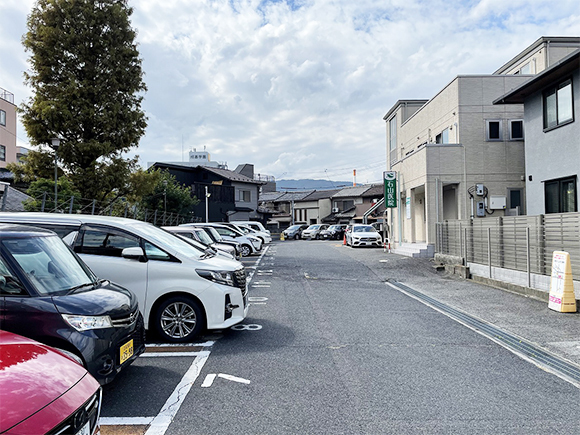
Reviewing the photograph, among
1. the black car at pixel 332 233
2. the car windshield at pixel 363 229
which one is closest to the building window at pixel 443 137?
the car windshield at pixel 363 229

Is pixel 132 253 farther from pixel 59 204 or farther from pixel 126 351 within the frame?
pixel 59 204

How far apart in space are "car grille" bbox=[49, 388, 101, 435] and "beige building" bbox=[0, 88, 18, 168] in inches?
1506

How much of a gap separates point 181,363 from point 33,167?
14182 millimetres

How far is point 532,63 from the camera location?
68.5 feet

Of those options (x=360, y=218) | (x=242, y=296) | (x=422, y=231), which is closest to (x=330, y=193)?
(x=360, y=218)

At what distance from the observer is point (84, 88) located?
53.2ft

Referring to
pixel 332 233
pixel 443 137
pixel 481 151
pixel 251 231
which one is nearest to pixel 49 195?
pixel 251 231

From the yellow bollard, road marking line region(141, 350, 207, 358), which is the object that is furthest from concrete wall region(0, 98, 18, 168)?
the yellow bollard

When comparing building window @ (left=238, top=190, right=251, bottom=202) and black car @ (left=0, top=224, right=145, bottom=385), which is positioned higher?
building window @ (left=238, top=190, right=251, bottom=202)

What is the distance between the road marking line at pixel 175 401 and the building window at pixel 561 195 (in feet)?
40.5

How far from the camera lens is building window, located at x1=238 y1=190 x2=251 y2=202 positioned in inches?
2075

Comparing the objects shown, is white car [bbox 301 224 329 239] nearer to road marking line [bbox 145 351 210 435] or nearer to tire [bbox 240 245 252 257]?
tire [bbox 240 245 252 257]

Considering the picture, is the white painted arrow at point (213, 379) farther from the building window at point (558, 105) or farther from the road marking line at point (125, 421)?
the building window at point (558, 105)

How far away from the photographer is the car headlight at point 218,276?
645 cm
